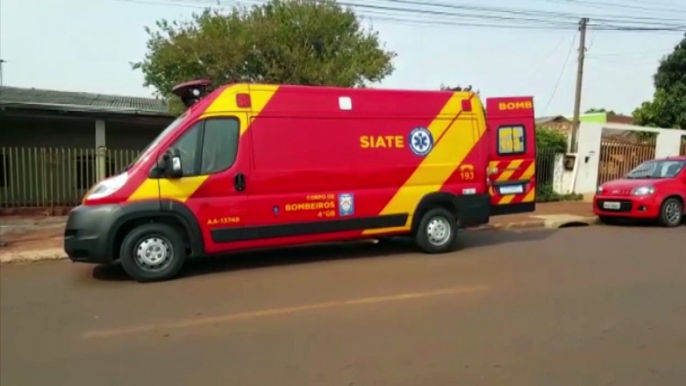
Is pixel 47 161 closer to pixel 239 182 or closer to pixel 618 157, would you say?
pixel 239 182

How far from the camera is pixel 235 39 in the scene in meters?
14.8

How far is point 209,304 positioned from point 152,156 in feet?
6.83

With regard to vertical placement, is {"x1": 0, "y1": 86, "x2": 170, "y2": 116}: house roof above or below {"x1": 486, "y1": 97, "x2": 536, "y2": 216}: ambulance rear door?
above

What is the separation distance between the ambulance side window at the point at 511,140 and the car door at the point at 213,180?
14.1ft

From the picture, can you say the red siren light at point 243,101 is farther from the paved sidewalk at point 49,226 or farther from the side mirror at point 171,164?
the paved sidewalk at point 49,226

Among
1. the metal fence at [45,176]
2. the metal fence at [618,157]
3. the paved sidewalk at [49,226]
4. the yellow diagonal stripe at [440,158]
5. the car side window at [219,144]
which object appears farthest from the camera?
the metal fence at [618,157]

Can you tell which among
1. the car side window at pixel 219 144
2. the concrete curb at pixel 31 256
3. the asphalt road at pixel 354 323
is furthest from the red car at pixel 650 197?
the concrete curb at pixel 31 256

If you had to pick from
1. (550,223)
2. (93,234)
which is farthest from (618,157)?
(93,234)

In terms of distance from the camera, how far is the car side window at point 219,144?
6.99 metres

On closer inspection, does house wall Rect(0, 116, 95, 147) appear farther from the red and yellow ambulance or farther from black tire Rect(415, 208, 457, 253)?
black tire Rect(415, 208, 457, 253)

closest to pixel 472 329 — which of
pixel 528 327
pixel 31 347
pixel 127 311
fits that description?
pixel 528 327

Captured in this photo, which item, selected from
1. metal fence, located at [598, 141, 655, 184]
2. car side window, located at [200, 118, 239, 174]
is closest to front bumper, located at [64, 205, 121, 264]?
car side window, located at [200, 118, 239, 174]

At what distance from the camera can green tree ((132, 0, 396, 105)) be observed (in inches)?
587

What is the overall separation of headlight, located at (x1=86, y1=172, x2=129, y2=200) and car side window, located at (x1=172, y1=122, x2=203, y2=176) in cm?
67
